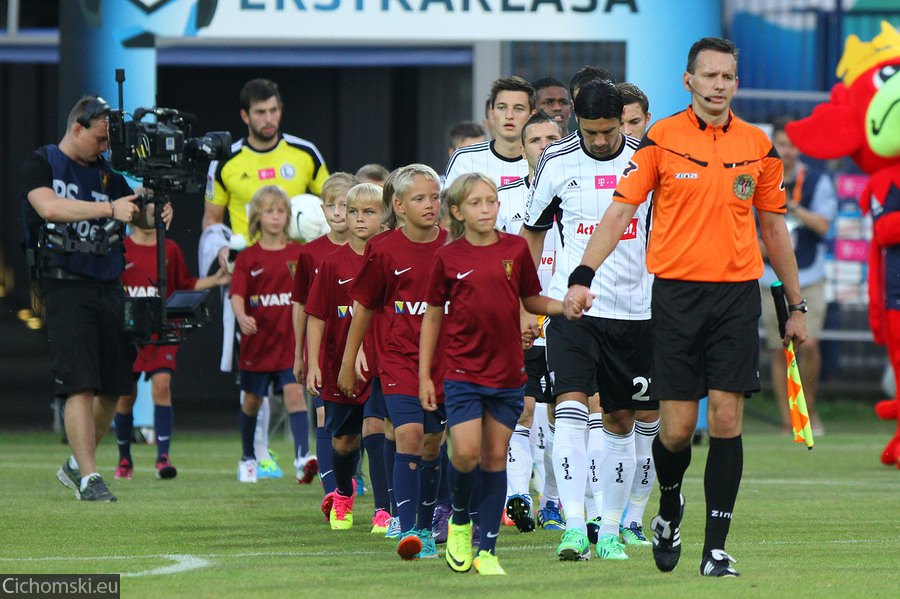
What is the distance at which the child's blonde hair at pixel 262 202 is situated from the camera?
31.8 ft

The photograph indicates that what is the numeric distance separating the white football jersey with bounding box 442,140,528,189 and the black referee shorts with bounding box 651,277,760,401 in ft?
7.57

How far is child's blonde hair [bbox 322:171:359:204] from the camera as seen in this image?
795cm

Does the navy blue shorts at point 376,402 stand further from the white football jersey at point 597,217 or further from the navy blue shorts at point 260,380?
the navy blue shorts at point 260,380

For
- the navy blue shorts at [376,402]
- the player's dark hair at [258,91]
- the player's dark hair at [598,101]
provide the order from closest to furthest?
the player's dark hair at [598,101]
the navy blue shorts at [376,402]
the player's dark hair at [258,91]

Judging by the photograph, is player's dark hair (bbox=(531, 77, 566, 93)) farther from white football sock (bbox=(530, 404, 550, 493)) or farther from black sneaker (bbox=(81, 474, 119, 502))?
black sneaker (bbox=(81, 474, 119, 502))

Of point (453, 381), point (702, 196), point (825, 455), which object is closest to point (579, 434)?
point (453, 381)

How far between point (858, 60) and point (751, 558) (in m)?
6.18

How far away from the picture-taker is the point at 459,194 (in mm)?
5844

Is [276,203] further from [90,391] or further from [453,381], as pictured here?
[453,381]

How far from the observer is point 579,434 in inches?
247

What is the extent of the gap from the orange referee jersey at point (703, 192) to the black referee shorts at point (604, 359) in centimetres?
62

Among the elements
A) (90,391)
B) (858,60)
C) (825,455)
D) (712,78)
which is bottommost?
(825,455)

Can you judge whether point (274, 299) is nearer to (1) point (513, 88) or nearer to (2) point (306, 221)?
A: (2) point (306, 221)

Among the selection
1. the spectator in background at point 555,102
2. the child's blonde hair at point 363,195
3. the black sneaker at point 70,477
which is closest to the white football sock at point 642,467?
the child's blonde hair at point 363,195
